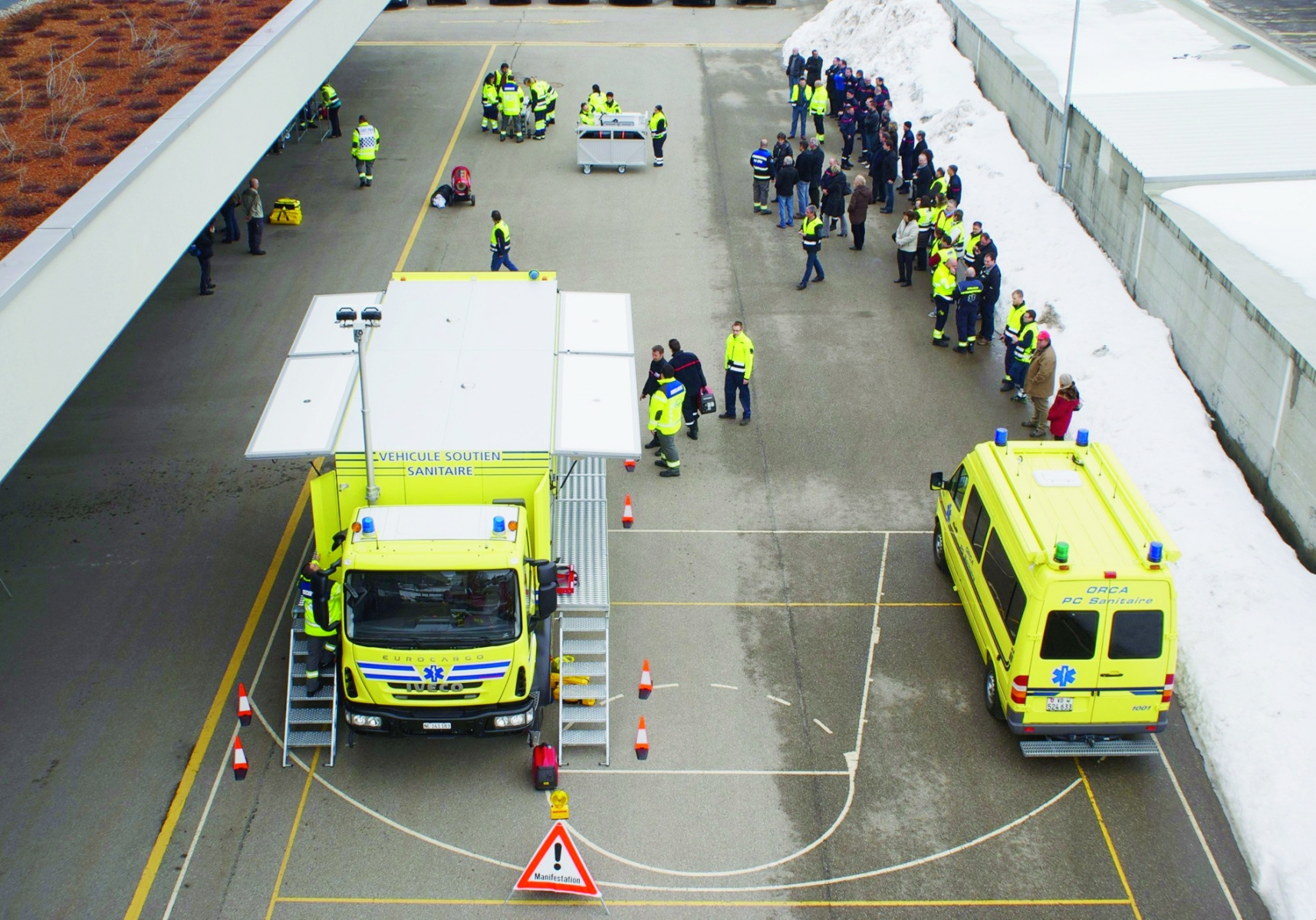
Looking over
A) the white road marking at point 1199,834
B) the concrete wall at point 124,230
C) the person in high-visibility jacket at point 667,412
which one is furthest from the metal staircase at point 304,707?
the white road marking at point 1199,834

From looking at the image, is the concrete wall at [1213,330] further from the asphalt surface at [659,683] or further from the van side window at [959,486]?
the van side window at [959,486]

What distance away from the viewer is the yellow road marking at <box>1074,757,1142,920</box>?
11.4 metres

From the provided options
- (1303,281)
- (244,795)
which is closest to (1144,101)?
(1303,281)

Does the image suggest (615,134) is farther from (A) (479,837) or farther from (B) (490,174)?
(A) (479,837)

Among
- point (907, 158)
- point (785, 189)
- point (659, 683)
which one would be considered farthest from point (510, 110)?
point (659, 683)

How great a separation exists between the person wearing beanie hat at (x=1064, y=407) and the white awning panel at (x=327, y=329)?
986 centimetres

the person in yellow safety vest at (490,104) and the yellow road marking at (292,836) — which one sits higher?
the person in yellow safety vest at (490,104)

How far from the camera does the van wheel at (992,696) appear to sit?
43.5 feet

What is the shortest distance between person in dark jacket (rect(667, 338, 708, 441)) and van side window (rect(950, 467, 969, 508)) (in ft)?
14.7

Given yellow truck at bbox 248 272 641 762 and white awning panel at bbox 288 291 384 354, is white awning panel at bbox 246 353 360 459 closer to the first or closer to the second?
yellow truck at bbox 248 272 641 762

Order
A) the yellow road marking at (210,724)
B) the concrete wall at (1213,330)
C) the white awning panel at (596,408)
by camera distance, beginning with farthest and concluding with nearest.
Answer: the concrete wall at (1213,330) → the white awning panel at (596,408) → the yellow road marking at (210,724)

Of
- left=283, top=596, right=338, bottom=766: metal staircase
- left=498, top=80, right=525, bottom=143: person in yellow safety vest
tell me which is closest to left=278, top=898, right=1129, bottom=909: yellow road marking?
left=283, top=596, right=338, bottom=766: metal staircase

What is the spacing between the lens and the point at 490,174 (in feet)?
102

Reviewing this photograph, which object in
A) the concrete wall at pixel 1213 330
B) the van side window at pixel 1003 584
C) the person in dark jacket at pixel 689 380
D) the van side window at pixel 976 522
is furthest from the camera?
the person in dark jacket at pixel 689 380
